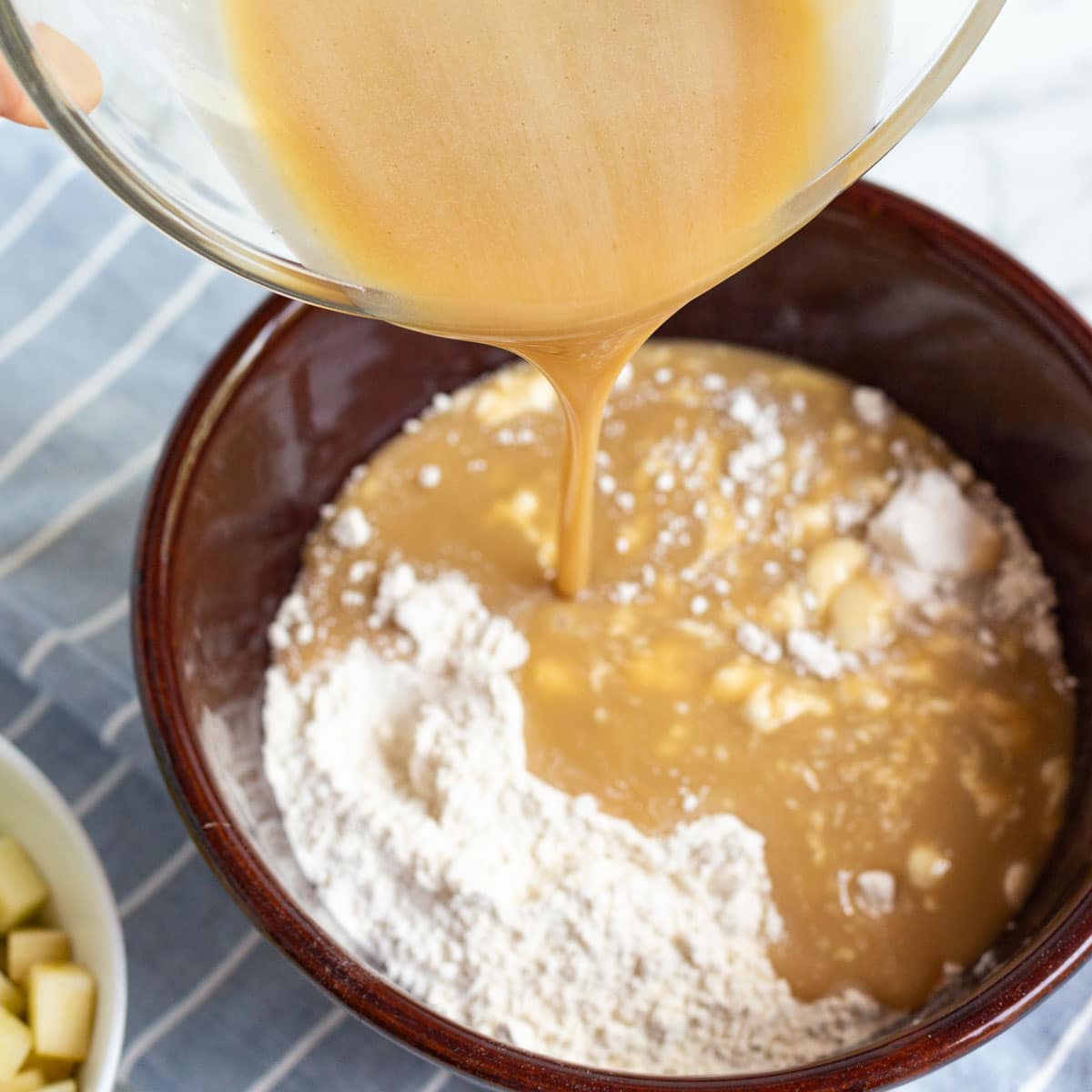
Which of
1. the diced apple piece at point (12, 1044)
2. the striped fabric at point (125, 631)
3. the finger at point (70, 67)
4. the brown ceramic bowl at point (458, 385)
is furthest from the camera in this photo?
the striped fabric at point (125, 631)

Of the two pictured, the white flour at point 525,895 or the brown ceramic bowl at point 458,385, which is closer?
the brown ceramic bowl at point 458,385

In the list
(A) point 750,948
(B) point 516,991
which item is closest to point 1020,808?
(A) point 750,948

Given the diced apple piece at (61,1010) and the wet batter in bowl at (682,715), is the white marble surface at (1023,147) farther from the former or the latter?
the diced apple piece at (61,1010)

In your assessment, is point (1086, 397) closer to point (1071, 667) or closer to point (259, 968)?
point (1071, 667)

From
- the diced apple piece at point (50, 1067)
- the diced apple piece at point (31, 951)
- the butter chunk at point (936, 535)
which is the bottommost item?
the diced apple piece at point (50, 1067)

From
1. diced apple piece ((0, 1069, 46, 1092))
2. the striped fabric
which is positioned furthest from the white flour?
diced apple piece ((0, 1069, 46, 1092))

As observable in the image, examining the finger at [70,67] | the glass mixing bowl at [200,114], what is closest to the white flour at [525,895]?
the glass mixing bowl at [200,114]
